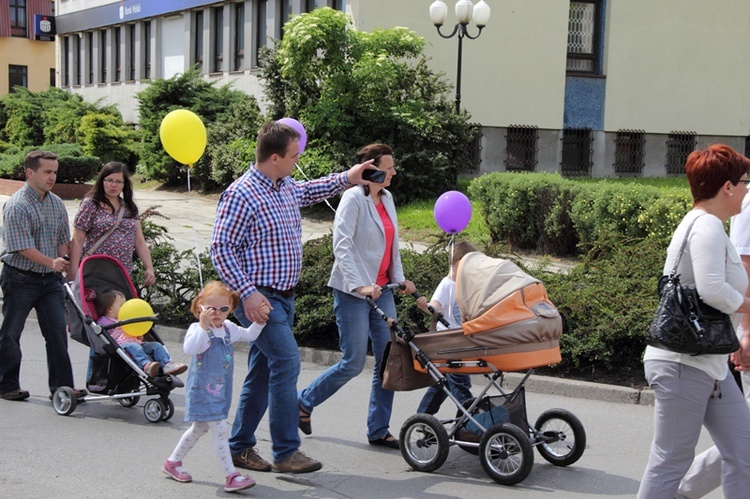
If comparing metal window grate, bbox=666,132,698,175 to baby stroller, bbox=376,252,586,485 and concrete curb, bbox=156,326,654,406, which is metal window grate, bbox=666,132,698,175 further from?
baby stroller, bbox=376,252,586,485

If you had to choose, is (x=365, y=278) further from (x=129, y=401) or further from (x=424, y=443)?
(x=129, y=401)

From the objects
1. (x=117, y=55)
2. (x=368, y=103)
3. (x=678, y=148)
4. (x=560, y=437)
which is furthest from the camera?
(x=117, y=55)

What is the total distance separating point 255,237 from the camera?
216 inches

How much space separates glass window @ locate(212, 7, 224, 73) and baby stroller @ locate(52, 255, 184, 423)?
89.2 feet

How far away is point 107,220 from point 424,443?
3251 mm

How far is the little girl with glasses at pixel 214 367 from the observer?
5410 millimetres

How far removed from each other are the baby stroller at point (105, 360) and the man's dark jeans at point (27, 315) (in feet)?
0.40

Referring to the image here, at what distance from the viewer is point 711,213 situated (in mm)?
4355

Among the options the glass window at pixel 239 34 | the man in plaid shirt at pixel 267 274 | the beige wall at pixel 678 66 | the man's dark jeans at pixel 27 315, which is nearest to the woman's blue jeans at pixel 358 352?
the man in plaid shirt at pixel 267 274

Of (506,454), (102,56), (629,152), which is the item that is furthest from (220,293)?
(102,56)

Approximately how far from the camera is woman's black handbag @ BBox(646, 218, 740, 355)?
13.7 feet

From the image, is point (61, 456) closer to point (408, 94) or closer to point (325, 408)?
point (325, 408)

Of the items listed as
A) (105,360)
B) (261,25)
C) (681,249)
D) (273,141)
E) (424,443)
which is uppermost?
(261,25)

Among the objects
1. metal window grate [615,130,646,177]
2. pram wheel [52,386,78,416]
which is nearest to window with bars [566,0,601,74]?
metal window grate [615,130,646,177]
